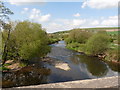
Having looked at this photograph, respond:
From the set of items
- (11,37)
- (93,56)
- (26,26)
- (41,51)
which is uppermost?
(26,26)

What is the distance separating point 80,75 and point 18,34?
9713 millimetres

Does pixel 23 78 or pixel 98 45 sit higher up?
pixel 98 45

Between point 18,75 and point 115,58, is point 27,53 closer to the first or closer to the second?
point 18,75

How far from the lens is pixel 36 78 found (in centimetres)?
1495

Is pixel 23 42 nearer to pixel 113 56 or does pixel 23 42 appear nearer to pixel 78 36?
pixel 113 56

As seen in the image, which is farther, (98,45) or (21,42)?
(98,45)

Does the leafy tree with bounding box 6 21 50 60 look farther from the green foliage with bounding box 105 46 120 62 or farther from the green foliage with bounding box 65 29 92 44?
the green foliage with bounding box 65 29 92 44

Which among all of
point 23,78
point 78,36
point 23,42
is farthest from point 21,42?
point 78,36

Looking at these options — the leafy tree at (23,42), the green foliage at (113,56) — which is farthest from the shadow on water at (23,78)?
the green foliage at (113,56)

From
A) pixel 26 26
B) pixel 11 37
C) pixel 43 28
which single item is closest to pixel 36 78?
pixel 11 37

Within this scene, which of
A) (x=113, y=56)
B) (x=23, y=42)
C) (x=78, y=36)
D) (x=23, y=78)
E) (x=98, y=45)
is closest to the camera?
(x=23, y=78)

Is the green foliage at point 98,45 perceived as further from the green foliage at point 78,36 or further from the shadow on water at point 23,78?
the shadow on water at point 23,78

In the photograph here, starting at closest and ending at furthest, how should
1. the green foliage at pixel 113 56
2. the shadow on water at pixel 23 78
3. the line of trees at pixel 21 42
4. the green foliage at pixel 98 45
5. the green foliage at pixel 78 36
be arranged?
the shadow on water at pixel 23 78, the line of trees at pixel 21 42, the green foliage at pixel 113 56, the green foliage at pixel 98 45, the green foliage at pixel 78 36

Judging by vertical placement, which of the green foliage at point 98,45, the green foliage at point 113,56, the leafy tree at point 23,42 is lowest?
the green foliage at point 113,56
